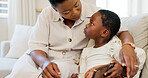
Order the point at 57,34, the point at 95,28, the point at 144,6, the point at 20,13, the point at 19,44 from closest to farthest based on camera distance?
the point at 95,28
the point at 57,34
the point at 19,44
the point at 20,13
the point at 144,6

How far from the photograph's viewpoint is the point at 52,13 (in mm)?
1146

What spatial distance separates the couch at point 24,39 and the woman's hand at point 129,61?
0.69 ft

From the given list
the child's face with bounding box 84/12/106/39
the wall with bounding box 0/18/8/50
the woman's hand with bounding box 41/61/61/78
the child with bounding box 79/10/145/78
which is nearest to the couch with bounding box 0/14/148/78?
the child with bounding box 79/10/145/78

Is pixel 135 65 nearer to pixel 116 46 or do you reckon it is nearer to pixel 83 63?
pixel 116 46

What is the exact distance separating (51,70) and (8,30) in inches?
85.1

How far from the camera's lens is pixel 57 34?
108cm

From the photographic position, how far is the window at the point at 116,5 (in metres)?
3.05

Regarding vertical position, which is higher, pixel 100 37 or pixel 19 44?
pixel 100 37

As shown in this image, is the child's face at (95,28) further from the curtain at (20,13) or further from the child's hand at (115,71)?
the curtain at (20,13)

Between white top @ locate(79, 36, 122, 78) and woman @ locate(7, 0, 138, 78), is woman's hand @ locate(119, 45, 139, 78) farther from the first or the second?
woman @ locate(7, 0, 138, 78)

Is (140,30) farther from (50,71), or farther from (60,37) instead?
(50,71)

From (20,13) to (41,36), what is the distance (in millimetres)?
1740

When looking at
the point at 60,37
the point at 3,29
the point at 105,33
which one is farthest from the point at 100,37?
the point at 3,29

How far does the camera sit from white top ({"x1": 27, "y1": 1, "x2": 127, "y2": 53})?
1.06 m
